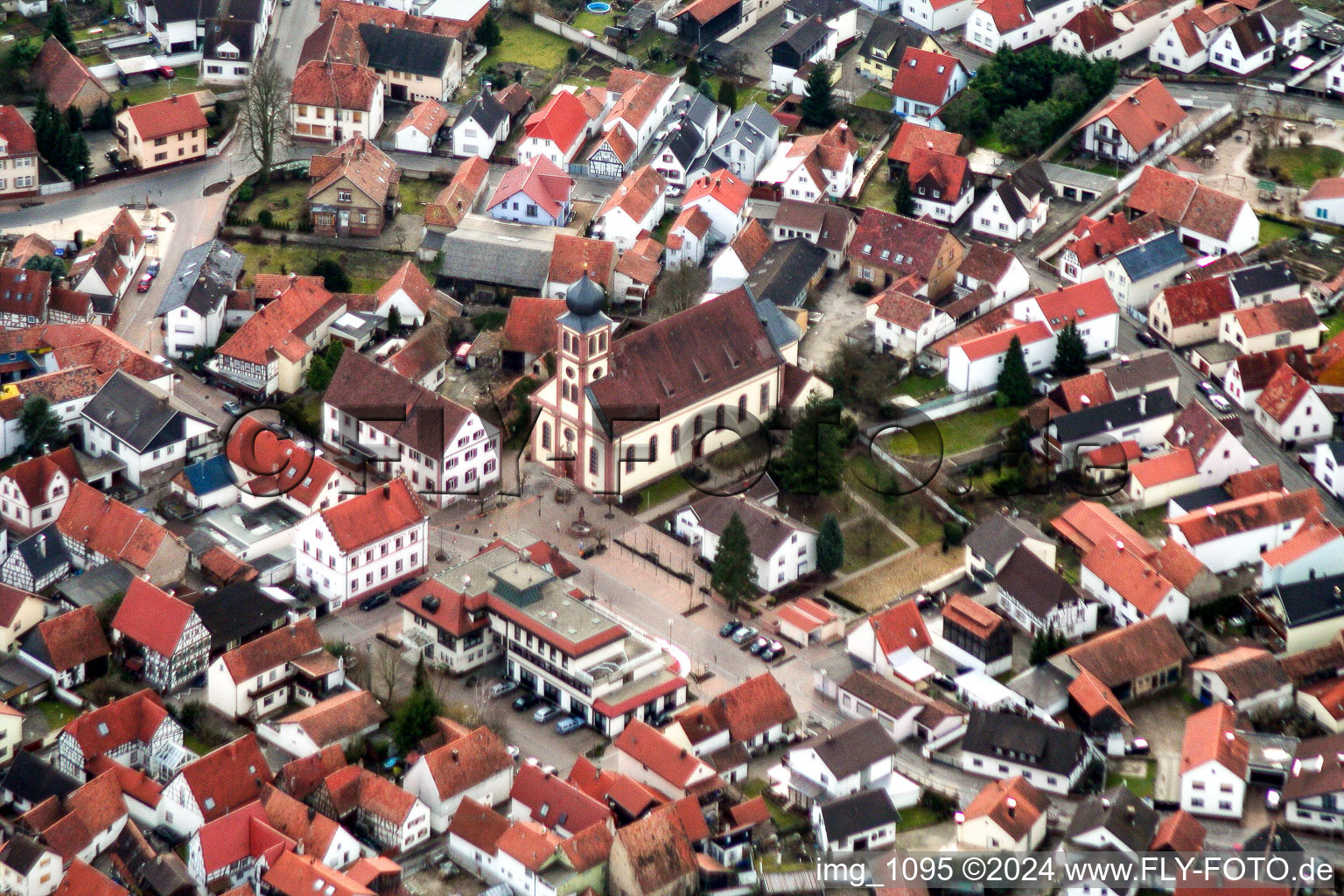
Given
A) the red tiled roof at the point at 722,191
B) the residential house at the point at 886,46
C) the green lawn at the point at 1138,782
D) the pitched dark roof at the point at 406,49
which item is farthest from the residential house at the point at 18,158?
the green lawn at the point at 1138,782

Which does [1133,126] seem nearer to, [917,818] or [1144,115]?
[1144,115]

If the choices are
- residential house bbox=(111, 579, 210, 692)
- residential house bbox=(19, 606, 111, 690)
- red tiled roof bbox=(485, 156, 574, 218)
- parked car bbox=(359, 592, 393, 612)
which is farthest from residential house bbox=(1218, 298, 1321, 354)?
residential house bbox=(19, 606, 111, 690)

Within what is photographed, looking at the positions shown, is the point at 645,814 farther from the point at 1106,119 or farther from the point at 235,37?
the point at 235,37

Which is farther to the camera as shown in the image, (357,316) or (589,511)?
(357,316)

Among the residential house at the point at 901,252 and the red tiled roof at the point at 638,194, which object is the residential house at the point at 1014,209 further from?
the red tiled roof at the point at 638,194

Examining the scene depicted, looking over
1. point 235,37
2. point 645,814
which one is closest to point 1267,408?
point 645,814
